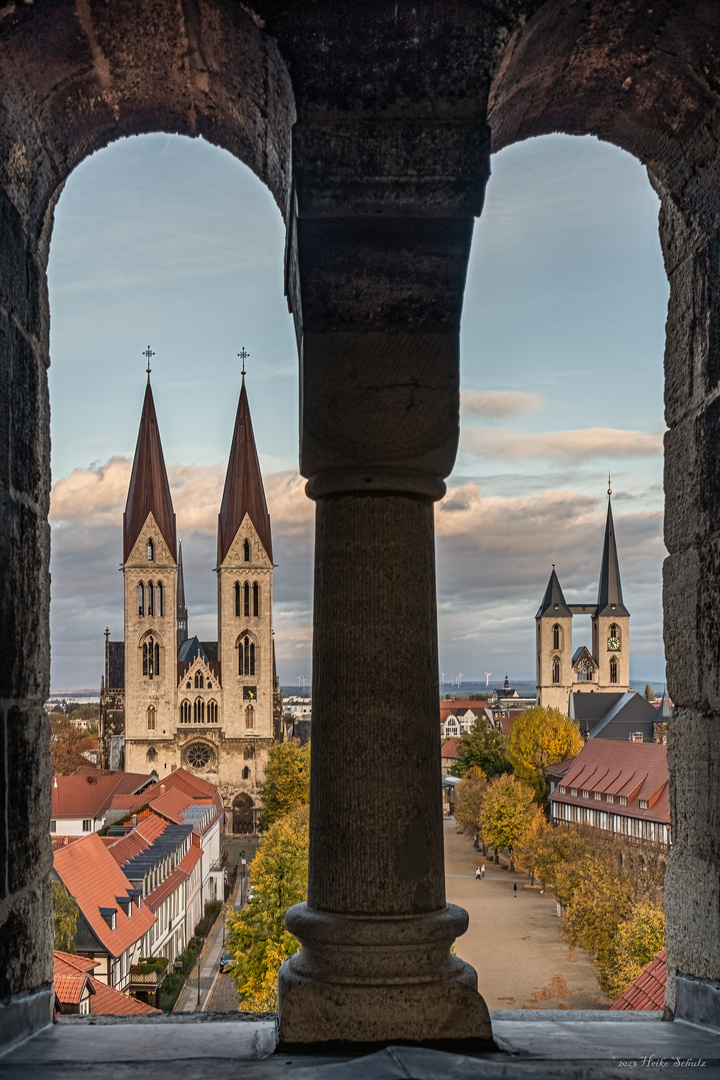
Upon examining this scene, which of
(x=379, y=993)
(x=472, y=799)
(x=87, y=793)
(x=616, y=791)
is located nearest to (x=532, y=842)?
(x=616, y=791)

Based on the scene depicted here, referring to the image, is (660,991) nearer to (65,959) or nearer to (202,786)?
(65,959)

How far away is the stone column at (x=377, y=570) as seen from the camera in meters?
2.49

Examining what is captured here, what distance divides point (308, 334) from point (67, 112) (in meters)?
1.13

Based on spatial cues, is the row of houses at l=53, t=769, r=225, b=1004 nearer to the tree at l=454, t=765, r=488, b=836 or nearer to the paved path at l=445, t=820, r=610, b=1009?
the paved path at l=445, t=820, r=610, b=1009

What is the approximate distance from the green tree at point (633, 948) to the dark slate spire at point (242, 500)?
140 ft

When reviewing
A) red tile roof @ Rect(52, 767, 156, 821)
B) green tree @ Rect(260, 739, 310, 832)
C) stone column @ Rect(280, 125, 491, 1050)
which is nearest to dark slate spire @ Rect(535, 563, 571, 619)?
green tree @ Rect(260, 739, 310, 832)

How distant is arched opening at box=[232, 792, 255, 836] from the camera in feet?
197

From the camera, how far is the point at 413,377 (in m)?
2.62

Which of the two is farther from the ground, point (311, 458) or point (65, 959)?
point (311, 458)

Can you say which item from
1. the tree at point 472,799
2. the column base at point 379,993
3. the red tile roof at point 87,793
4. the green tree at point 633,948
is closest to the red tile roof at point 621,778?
the tree at point 472,799

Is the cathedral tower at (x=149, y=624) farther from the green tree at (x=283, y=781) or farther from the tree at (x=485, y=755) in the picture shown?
the tree at (x=485, y=755)

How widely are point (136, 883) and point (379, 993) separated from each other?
21.6 m

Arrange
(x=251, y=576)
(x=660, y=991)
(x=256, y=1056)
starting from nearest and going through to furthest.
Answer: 1. (x=256, y=1056)
2. (x=660, y=991)
3. (x=251, y=576)

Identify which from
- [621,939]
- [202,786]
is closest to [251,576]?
[202,786]
